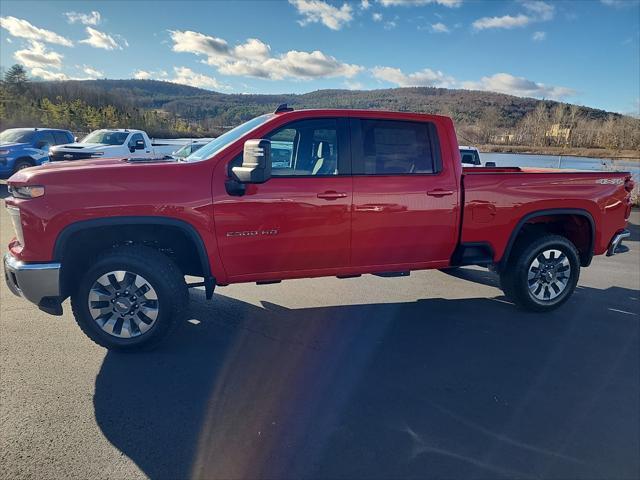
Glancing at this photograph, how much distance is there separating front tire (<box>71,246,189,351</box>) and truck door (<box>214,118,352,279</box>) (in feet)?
1.79

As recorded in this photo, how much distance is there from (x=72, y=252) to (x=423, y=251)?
10.6 feet

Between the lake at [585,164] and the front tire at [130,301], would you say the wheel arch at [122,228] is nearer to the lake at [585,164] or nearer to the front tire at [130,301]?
the front tire at [130,301]

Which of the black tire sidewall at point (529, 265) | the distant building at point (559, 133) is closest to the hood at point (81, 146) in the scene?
the black tire sidewall at point (529, 265)

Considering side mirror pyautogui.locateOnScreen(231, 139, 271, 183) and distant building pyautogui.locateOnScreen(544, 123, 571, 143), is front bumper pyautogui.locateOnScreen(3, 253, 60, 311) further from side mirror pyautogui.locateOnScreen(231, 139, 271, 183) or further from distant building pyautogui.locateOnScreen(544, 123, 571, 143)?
distant building pyautogui.locateOnScreen(544, 123, 571, 143)

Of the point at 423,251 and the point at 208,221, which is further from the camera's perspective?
the point at 423,251

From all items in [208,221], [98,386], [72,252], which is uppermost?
[208,221]

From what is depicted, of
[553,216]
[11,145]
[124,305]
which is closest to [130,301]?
[124,305]

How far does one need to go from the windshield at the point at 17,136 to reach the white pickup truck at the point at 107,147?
6.22ft

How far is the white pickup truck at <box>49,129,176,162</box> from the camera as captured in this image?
1180cm

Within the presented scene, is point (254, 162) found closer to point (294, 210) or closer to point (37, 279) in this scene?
point (294, 210)

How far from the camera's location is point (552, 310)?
4629mm

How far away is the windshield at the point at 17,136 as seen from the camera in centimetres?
1400

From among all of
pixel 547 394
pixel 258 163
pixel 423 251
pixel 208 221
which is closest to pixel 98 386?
pixel 208 221

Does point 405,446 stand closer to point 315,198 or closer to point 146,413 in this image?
point 146,413
